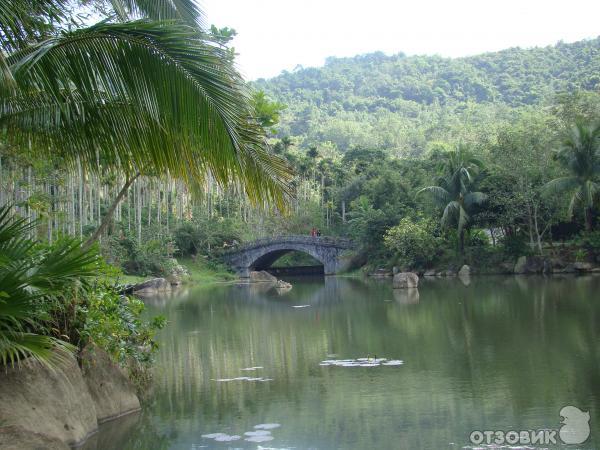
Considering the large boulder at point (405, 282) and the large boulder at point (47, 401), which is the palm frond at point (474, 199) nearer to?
the large boulder at point (405, 282)

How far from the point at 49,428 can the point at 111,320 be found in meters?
2.36

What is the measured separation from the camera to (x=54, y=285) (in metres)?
6.60

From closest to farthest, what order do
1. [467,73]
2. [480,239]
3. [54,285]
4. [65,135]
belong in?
1. [65,135]
2. [54,285]
3. [480,239]
4. [467,73]

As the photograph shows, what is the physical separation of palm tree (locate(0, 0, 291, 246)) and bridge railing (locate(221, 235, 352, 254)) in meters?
46.0

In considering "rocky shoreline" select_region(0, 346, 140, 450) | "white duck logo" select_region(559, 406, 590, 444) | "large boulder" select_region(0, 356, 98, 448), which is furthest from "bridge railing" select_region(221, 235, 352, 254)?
"large boulder" select_region(0, 356, 98, 448)

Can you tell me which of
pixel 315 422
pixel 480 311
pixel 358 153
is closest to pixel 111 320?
pixel 315 422

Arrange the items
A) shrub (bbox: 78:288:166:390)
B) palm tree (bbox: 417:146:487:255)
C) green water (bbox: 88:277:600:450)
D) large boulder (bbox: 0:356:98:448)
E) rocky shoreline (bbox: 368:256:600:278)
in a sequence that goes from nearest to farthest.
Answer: large boulder (bbox: 0:356:98:448), green water (bbox: 88:277:600:450), shrub (bbox: 78:288:166:390), rocky shoreline (bbox: 368:256:600:278), palm tree (bbox: 417:146:487:255)

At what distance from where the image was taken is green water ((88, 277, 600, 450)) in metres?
8.18

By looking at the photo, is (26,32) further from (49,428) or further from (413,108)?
(413,108)

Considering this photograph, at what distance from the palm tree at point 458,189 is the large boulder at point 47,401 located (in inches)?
1348

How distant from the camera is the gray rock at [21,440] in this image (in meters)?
6.03

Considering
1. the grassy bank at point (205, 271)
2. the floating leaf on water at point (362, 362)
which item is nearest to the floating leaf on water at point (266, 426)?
the floating leaf on water at point (362, 362)

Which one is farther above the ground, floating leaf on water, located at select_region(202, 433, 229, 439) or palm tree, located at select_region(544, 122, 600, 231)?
palm tree, located at select_region(544, 122, 600, 231)

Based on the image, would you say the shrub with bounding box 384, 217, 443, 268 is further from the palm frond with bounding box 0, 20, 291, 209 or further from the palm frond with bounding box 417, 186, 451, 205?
the palm frond with bounding box 0, 20, 291, 209
